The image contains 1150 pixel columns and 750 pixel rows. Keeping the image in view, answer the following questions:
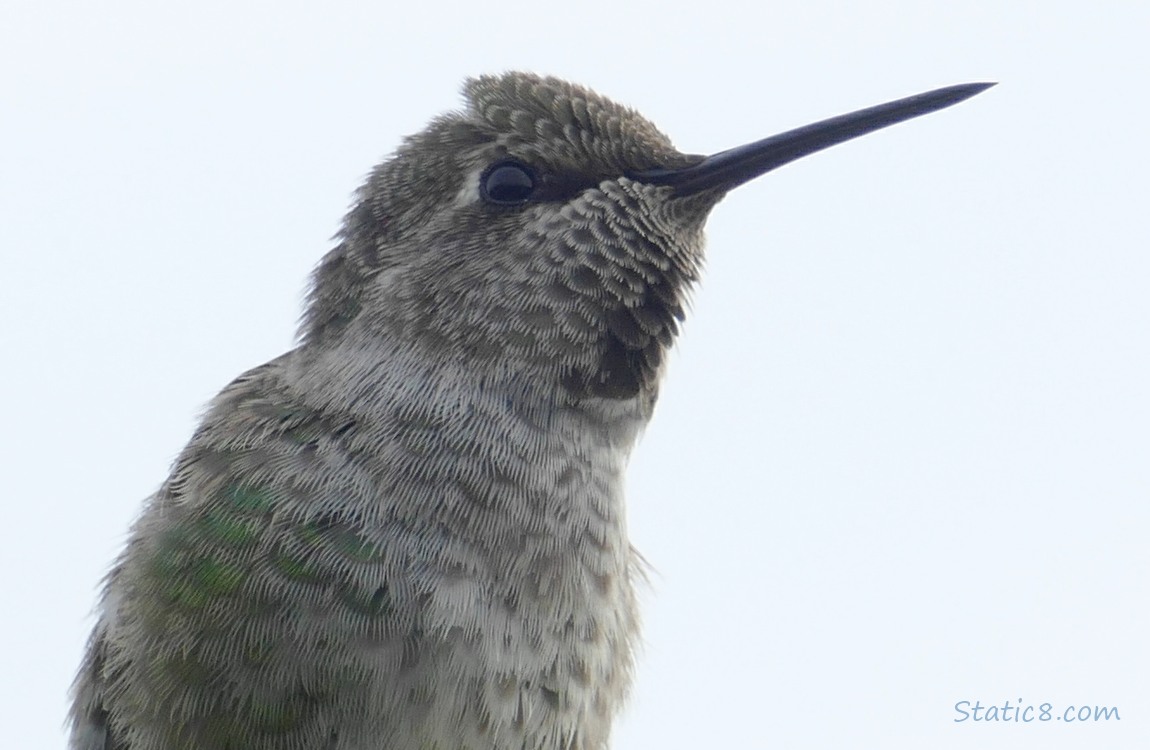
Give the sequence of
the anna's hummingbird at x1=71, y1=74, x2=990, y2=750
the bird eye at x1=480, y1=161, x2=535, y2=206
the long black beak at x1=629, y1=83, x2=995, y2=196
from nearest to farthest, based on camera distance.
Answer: the anna's hummingbird at x1=71, y1=74, x2=990, y2=750
the long black beak at x1=629, y1=83, x2=995, y2=196
the bird eye at x1=480, y1=161, x2=535, y2=206

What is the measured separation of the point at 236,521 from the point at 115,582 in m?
0.66

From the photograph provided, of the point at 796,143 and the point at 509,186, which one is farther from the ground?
Answer: the point at 796,143

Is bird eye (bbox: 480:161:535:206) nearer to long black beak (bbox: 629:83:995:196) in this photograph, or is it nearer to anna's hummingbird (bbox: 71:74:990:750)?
anna's hummingbird (bbox: 71:74:990:750)

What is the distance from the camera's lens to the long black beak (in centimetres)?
467

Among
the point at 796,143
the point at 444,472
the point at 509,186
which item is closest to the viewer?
the point at 444,472

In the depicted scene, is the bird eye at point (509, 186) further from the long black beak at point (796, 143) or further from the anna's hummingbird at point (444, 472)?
the long black beak at point (796, 143)

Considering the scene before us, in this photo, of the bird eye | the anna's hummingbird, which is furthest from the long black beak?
the bird eye

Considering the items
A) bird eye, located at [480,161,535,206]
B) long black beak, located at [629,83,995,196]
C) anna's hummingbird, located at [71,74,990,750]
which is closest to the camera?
anna's hummingbird, located at [71,74,990,750]

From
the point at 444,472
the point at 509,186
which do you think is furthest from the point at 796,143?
the point at 444,472

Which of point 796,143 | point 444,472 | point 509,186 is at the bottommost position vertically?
point 444,472

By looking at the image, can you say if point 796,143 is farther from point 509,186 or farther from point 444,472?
point 444,472

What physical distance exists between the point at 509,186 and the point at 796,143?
939 mm

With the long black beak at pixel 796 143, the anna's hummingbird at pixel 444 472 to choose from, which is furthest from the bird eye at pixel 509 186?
the long black beak at pixel 796 143

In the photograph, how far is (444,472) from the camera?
4.28 m
